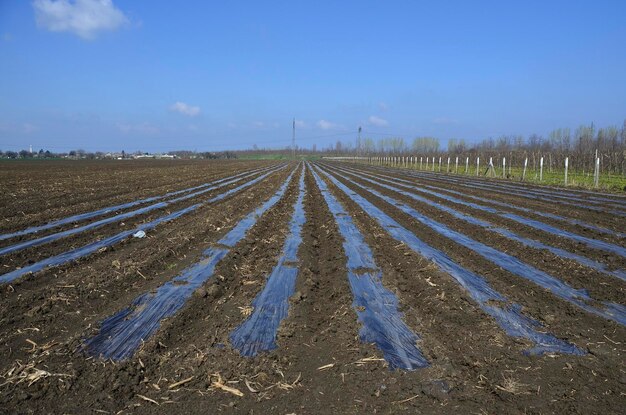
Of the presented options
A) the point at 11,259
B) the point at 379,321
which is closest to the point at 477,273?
the point at 379,321

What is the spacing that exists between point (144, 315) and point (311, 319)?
2.04 meters

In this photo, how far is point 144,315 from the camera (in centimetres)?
517

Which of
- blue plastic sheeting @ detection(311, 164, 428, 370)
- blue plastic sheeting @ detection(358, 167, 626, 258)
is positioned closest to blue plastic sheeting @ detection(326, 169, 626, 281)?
blue plastic sheeting @ detection(358, 167, 626, 258)

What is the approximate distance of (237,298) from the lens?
587 centimetres

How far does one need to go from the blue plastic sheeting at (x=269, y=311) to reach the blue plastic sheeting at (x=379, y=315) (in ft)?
3.15

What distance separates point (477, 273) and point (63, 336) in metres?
5.97

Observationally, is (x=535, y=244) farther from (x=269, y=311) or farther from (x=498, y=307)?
(x=269, y=311)

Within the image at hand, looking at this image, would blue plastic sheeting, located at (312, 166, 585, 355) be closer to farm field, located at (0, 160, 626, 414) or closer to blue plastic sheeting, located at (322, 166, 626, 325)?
farm field, located at (0, 160, 626, 414)

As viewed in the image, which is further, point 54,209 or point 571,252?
point 54,209

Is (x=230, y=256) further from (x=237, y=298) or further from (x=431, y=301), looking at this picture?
(x=431, y=301)

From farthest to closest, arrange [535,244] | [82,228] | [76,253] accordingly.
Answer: [82,228], [535,244], [76,253]

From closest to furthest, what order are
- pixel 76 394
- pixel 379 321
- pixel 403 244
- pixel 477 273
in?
pixel 76 394 → pixel 379 321 → pixel 477 273 → pixel 403 244

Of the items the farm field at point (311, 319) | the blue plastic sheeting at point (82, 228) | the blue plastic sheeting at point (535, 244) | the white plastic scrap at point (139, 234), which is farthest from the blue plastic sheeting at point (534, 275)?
the blue plastic sheeting at point (82, 228)

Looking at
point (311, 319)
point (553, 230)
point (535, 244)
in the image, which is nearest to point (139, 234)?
point (311, 319)
